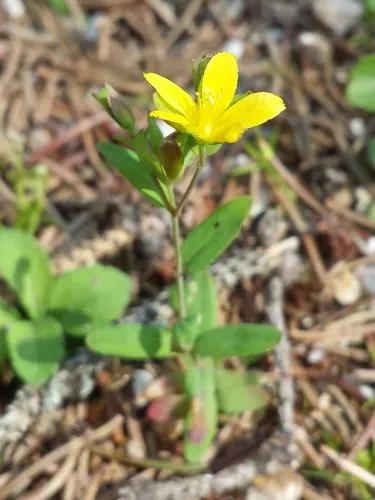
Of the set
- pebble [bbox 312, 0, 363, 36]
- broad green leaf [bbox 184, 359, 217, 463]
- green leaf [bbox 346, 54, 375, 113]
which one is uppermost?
pebble [bbox 312, 0, 363, 36]

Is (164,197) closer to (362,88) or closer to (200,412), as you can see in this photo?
(200,412)

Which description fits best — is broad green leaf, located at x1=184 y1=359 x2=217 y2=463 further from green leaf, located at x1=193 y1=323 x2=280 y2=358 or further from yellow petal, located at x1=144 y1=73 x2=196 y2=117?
yellow petal, located at x1=144 y1=73 x2=196 y2=117

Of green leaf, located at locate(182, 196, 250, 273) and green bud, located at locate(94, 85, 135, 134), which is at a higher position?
green bud, located at locate(94, 85, 135, 134)

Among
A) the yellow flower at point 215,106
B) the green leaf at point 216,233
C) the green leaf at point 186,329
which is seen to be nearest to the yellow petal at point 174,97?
the yellow flower at point 215,106

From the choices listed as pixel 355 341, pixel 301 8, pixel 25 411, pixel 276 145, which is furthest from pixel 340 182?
pixel 25 411

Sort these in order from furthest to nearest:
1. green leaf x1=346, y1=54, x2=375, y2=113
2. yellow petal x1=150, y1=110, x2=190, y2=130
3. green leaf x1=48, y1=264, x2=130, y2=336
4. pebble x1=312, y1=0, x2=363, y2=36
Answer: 1. pebble x1=312, y1=0, x2=363, y2=36
2. green leaf x1=346, y1=54, x2=375, y2=113
3. green leaf x1=48, y1=264, x2=130, y2=336
4. yellow petal x1=150, y1=110, x2=190, y2=130

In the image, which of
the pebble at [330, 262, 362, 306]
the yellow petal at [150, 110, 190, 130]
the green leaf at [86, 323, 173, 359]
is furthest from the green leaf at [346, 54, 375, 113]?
the yellow petal at [150, 110, 190, 130]

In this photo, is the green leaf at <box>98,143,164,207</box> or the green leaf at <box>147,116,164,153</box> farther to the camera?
the green leaf at <box>98,143,164,207</box>

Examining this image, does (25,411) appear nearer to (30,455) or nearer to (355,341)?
(30,455)
